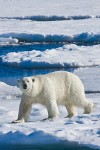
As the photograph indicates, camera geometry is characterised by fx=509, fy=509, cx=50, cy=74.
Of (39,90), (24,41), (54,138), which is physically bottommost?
(54,138)

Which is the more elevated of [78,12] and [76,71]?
[78,12]

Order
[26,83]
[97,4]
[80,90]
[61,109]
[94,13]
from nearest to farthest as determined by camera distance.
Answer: [26,83] < [80,90] < [61,109] < [94,13] < [97,4]

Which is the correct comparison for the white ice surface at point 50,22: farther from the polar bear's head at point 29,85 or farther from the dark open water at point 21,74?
the polar bear's head at point 29,85

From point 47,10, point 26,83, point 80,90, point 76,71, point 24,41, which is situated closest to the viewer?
point 26,83

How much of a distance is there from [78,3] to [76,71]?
17.1m

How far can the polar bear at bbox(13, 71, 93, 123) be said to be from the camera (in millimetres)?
5469

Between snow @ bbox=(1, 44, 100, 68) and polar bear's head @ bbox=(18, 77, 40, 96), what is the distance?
6327mm

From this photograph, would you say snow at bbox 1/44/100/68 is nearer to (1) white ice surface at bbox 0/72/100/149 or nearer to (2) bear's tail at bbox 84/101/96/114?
(2) bear's tail at bbox 84/101/96/114

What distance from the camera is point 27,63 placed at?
482 inches

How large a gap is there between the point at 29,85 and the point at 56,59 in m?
6.96

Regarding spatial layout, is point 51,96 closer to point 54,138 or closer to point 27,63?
point 54,138

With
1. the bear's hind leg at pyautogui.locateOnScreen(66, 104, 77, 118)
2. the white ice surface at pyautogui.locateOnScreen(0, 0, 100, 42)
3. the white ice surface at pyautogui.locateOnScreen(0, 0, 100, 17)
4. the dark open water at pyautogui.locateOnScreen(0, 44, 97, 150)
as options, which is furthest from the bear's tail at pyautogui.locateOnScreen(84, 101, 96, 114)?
the white ice surface at pyautogui.locateOnScreen(0, 0, 100, 17)

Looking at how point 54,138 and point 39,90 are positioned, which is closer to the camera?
point 54,138

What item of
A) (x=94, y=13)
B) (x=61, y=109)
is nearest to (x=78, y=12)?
(x=94, y=13)
